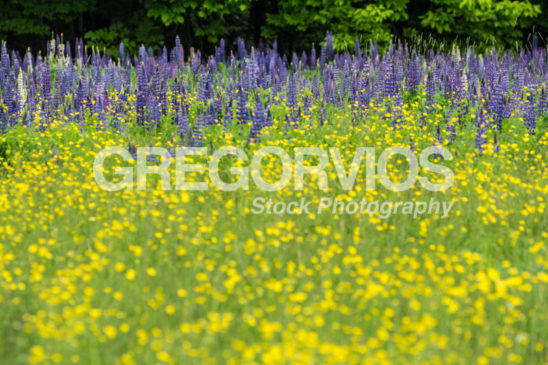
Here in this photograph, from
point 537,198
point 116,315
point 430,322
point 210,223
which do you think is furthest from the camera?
point 537,198

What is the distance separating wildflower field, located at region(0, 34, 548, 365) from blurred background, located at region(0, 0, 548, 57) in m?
4.41

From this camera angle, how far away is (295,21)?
1546 cm

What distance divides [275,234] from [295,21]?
1067cm

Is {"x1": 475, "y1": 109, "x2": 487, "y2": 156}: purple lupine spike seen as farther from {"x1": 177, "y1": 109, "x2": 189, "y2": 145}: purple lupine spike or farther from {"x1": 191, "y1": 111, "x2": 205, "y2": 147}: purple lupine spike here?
{"x1": 177, "y1": 109, "x2": 189, "y2": 145}: purple lupine spike

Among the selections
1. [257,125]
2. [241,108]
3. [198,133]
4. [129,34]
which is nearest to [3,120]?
[198,133]

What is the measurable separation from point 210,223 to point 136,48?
43.1 ft

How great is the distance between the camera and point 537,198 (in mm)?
6641

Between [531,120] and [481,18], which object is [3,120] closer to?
[531,120]

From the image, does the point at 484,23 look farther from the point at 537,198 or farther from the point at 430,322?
the point at 430,322

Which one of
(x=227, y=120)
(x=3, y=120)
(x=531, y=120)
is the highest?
(x=531, y=120)

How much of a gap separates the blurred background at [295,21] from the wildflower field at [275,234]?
4414mm

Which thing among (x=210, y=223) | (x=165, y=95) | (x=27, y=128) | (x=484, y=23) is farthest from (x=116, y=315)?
(x=484, y=23)

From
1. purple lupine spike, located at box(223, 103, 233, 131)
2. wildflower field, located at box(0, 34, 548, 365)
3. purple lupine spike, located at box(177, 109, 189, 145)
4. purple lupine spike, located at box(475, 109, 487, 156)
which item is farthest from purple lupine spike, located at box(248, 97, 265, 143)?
purple lupine spike, located at box(475, 109, 487, 156)

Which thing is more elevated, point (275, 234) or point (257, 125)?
point (257, 125)
